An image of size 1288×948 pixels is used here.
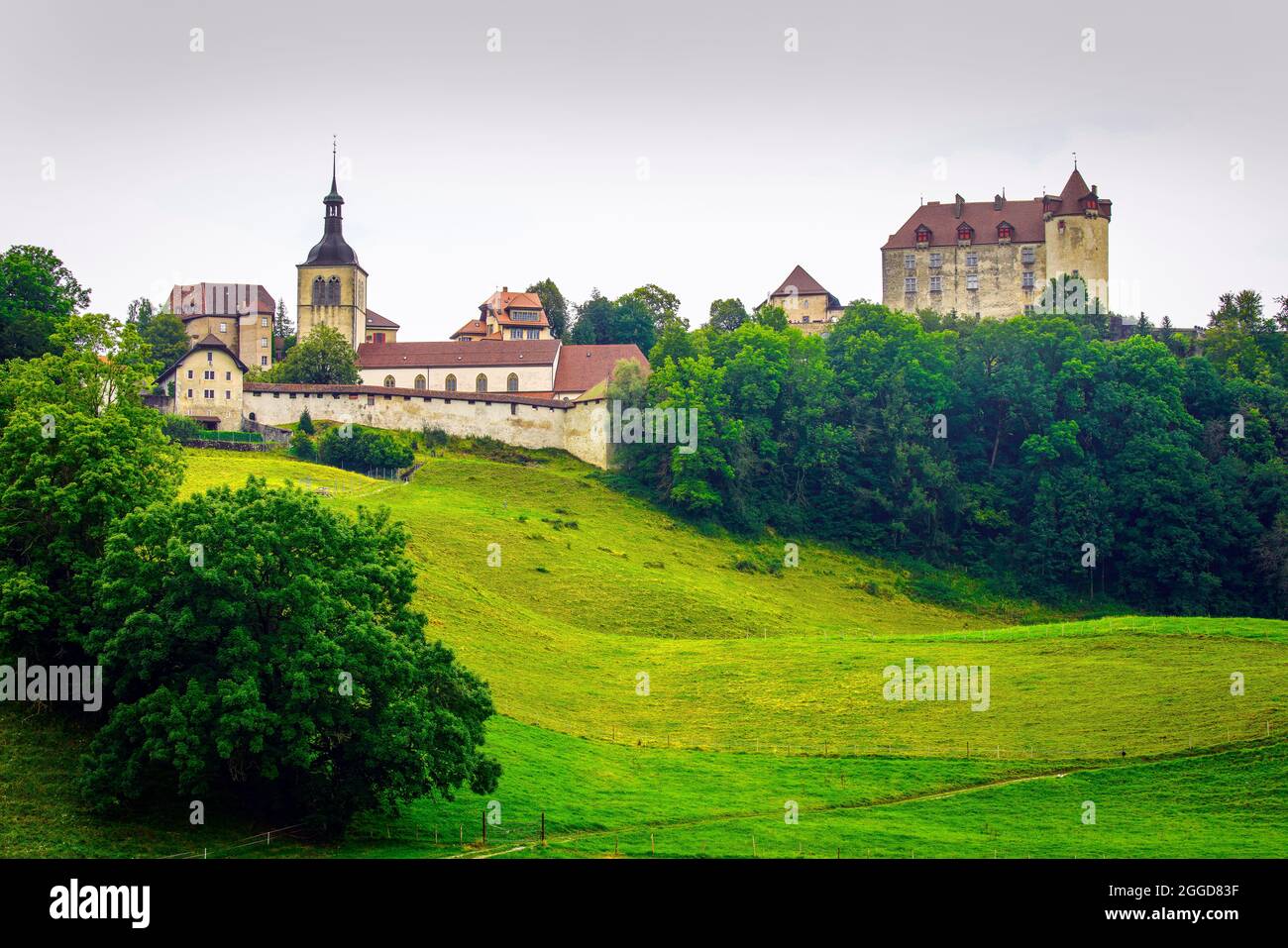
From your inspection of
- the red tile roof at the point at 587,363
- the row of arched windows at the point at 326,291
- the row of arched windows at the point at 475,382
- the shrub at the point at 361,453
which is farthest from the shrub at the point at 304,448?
the row of arched windows at the point at 326,291

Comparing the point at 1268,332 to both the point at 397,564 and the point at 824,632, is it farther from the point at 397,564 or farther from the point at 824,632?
the point at 397,564

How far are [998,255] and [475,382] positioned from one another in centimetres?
4197

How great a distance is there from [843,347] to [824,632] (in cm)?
3438

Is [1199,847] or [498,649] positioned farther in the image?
[498,649]

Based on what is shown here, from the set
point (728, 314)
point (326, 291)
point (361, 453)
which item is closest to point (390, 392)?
point (361, 453)

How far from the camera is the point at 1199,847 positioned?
39750 mm

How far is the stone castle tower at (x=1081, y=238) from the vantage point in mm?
119250

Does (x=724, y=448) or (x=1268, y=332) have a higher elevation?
(x=1268, y=332)

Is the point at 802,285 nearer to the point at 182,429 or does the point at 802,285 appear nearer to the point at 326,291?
the point at 326,291

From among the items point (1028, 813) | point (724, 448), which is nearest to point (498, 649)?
point (1028, 813)

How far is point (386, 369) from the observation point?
113375 mm

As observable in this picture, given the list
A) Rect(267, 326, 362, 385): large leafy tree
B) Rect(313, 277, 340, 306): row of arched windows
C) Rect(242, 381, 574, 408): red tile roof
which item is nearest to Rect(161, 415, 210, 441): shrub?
Rect(242, 381, 574, 408): red tile roof

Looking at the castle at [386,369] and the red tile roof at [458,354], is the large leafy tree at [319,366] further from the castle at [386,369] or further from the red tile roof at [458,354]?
the red tile roof at [458,354]

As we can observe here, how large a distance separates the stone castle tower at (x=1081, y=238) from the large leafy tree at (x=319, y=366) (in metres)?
53.6
